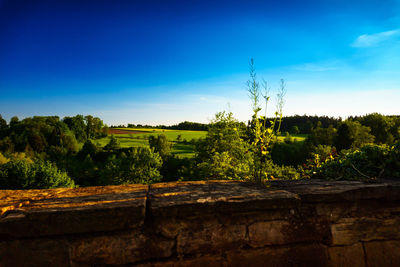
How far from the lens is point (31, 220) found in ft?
4.74

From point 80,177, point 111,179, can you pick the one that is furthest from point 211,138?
point 80,177

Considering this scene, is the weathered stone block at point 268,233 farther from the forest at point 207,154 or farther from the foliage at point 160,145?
the foliage at point 160,145

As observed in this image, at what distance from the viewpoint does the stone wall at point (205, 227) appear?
1500 millimetres

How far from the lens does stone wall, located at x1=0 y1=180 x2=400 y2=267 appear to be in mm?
1500

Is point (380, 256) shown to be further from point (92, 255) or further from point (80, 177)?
point (80, 177)

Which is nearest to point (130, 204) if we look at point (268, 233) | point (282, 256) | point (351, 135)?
point (268, 233)

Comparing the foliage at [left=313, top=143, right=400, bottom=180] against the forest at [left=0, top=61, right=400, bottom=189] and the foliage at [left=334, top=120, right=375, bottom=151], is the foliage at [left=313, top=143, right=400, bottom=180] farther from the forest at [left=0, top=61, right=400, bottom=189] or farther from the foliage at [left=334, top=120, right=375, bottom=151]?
the foliage at [left=334, top=120, right=375, bottom=151]

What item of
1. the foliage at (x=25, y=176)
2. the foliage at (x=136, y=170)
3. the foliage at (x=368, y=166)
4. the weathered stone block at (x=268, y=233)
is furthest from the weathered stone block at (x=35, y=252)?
the foliage at (x=136, y=170)

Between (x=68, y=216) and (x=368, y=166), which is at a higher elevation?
(x=368, y=166)

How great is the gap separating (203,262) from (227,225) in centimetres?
36

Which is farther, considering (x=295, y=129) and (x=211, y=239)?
(x=295, y=129)

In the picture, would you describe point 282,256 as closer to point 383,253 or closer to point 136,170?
point 383,253

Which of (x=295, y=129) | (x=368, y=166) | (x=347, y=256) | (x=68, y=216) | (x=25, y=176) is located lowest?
(x=25, y=176)

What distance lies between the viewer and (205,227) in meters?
1.69
